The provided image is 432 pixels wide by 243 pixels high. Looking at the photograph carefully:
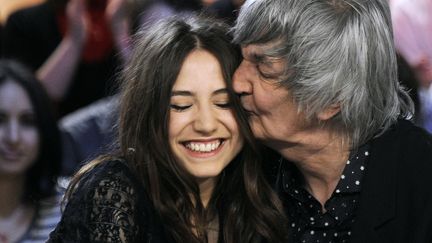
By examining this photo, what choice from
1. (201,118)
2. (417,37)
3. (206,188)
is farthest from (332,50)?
(417,37)

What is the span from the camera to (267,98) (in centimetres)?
318

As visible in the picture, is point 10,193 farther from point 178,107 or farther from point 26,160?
point 178,107

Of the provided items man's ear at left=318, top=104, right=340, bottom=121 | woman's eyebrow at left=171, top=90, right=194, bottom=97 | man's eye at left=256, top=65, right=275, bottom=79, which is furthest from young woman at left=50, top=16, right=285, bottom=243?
man's ear at left=318, top=104, right=340, bottom=121

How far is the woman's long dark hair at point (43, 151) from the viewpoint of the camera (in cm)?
422

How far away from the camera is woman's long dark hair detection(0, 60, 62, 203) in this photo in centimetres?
422

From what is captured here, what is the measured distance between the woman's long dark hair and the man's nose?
1272mm

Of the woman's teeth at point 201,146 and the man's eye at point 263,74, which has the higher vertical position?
the man's eye at point 263,74

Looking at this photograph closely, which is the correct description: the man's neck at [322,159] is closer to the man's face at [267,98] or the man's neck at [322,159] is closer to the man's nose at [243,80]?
the man's face at [267,98]

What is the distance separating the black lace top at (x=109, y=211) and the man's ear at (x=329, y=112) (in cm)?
57

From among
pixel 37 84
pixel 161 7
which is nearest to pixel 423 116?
pixel 161 7

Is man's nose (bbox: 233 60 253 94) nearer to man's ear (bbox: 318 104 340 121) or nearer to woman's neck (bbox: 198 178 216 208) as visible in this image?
man's ear (bbox: 318 104 340 121)

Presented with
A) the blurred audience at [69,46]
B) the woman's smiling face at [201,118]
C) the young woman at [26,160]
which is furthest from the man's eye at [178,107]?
the blurred audience at [69,46]

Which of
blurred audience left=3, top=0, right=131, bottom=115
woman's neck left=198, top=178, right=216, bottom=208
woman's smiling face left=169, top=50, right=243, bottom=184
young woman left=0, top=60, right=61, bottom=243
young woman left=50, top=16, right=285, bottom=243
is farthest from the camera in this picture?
blurred audience left=3, top=0, right=131, bottom=115

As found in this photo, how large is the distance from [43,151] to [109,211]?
1.39 m
